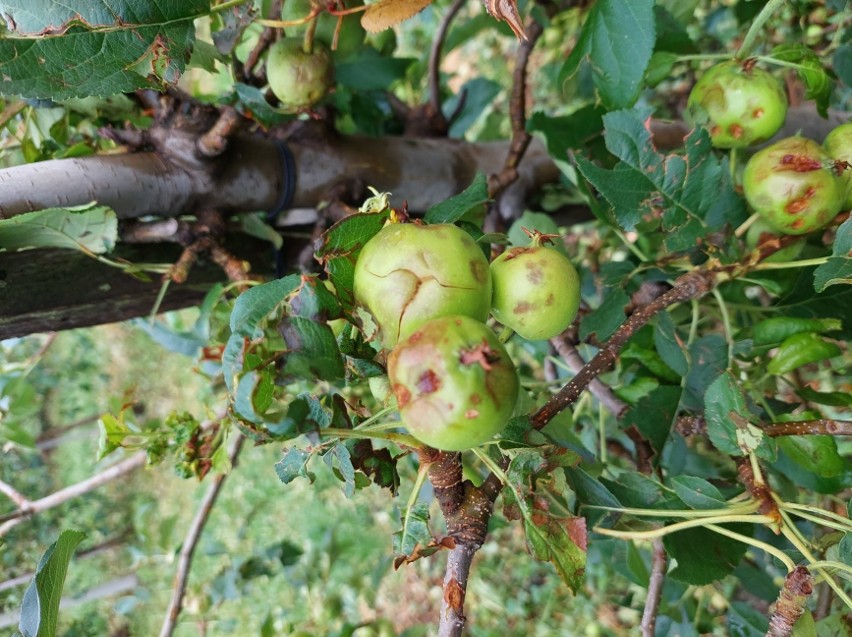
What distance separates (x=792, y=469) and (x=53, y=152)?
161 cm

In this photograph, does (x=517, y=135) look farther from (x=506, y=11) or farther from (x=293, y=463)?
(x=293, y=463)

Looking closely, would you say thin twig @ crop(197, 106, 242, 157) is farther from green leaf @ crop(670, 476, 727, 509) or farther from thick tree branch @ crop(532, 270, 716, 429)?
green leaf @ crop(670, 476, 727, 509)

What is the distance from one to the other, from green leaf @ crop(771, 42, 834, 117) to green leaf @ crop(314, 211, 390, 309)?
85 centimetres

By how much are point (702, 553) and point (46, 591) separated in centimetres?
99

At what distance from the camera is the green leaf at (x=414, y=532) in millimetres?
773

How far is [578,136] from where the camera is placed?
4.64 ft

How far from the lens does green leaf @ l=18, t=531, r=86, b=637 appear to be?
32.8 inches

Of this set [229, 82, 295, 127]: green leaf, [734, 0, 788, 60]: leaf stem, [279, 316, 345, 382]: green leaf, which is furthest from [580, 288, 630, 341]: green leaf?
[229, 82, 295, 127]: green leaf

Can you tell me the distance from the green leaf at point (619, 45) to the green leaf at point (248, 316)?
2.47ft

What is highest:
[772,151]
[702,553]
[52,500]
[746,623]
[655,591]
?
[772,151]

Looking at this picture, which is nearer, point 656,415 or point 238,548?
point 656,415

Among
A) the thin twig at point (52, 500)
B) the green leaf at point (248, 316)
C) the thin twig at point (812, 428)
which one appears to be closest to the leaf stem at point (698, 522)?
the thin twig at point (812, 428)

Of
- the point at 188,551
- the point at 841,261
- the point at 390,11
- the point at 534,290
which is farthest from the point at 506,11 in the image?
the point at 188,551

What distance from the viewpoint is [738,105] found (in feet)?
3.57
